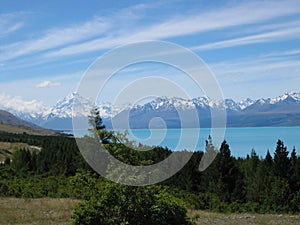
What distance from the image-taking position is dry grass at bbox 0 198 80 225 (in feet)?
68.2

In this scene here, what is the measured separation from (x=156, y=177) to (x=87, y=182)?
218cm

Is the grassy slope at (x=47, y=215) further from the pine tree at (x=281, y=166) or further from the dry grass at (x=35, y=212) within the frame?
the pine tree at (x=281, y=166)

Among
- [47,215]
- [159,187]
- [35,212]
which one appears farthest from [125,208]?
[35,212]

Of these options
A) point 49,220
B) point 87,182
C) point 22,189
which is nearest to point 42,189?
point 22,189

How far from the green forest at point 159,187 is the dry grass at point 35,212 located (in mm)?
1698

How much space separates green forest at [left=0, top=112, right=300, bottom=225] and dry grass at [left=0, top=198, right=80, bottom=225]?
1.70 m

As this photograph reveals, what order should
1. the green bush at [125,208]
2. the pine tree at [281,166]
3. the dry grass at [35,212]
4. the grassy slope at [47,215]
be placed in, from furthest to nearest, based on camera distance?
1. the pine tree at [281,166]
2. the grassy slope at [47,215]
3. the dry grass at [35,212]
4. the green bush at [125,208]

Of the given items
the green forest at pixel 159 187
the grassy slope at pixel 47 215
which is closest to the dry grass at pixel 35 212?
the grassy slope at pixel 47 215

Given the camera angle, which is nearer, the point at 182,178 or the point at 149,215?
the point at 149,215

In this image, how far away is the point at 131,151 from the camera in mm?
12828

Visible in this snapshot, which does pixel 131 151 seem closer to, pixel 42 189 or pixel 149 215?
pixel 149 215

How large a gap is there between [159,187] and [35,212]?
12929mm

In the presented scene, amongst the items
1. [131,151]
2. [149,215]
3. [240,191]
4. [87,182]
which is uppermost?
[131,151]

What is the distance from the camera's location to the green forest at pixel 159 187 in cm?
1254
